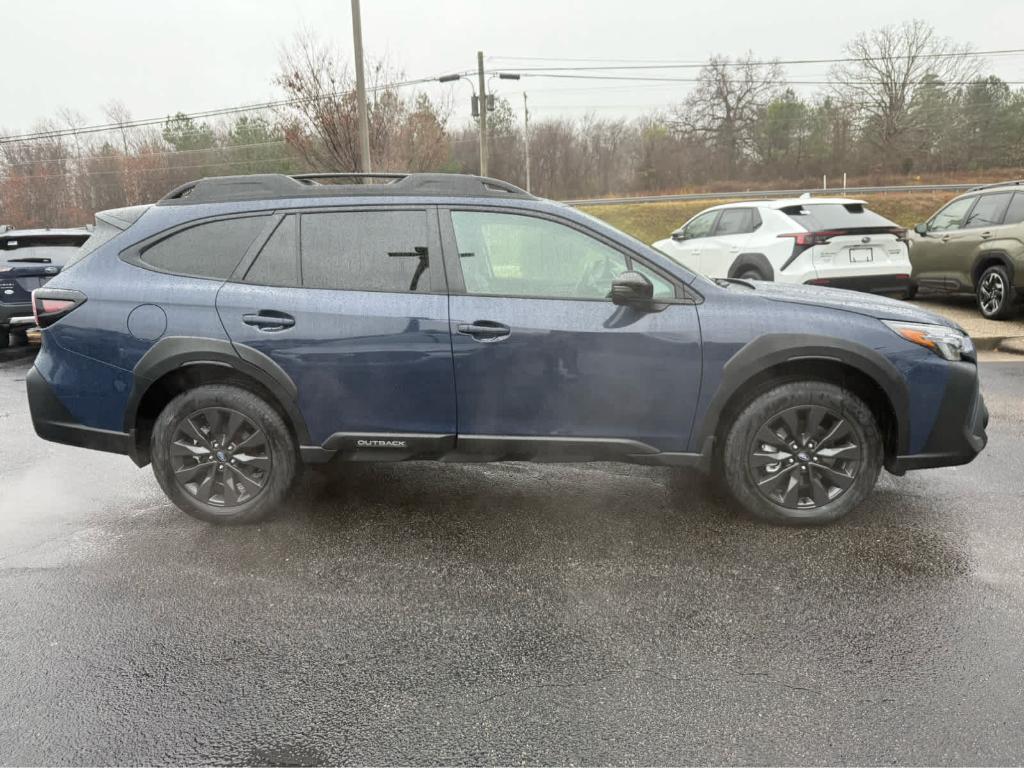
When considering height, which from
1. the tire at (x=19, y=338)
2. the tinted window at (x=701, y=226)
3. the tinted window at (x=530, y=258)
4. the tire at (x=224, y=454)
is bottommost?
the tire at (x=19, y=338)

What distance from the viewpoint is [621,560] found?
3.49 metres

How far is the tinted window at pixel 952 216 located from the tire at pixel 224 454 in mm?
10434

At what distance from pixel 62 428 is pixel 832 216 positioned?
9.01m

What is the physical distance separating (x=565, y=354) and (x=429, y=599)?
4.42ft

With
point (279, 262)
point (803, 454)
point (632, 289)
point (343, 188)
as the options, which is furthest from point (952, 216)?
point (279, 262)

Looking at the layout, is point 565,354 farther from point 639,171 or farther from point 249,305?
point 639,171

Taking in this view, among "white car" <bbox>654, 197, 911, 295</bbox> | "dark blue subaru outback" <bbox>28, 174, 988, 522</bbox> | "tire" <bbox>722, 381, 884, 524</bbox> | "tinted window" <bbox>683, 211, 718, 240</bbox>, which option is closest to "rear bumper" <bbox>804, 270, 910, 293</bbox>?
"white car" <bbox>654, 197, 911, 295</bbox>

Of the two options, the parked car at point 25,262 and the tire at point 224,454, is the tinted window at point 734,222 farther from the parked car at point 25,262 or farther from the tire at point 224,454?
the parked car at point 25,262

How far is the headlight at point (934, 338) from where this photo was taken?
144 inches

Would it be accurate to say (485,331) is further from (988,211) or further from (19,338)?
(19,338)

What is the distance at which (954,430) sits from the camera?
12.1 feet

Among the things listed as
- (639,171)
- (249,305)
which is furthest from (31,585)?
(639,171)

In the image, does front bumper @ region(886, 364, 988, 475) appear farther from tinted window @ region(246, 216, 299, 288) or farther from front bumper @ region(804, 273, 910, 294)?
front bumper @ region(804, 273, 910, 294)

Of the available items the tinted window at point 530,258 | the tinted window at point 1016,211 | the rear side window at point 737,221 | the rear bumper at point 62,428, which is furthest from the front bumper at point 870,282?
the rear bumper at point 62,428
